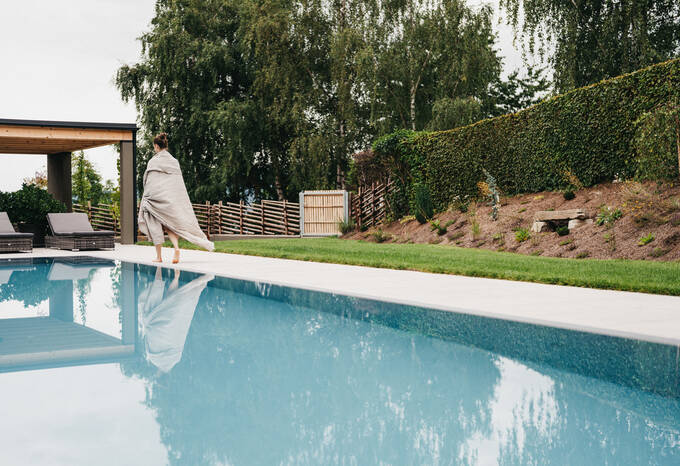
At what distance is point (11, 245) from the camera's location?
14.7m

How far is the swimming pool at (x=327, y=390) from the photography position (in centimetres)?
256

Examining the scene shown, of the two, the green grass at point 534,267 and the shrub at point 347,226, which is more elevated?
the shrub at point 347,226

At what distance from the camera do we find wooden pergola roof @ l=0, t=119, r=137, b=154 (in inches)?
649

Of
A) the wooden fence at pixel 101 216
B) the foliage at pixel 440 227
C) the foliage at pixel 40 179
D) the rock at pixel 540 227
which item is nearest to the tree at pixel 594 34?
the foliage at pixel 440 227

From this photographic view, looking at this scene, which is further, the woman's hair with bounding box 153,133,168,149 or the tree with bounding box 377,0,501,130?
the tree with bounding box 377,0,501,130

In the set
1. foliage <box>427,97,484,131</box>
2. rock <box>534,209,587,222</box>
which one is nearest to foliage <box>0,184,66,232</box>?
rock <box>534,209,587,222</box>

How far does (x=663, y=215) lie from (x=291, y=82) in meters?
18.1

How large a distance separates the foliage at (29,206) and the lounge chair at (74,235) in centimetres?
85

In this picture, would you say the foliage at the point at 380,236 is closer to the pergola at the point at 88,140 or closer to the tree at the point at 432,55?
the pergola at the point at 88,140

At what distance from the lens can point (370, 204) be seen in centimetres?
2266

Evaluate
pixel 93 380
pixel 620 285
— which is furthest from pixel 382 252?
pixel 93 380

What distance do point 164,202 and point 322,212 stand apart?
45.3ft

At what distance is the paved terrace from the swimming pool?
29 cm

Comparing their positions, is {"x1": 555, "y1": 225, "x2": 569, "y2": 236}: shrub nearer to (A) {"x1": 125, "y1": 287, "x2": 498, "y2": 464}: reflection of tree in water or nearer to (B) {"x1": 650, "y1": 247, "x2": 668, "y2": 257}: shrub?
(B) {"x1": 650, "y1": 247, "x2": 668, "y2": 257}: shrub
